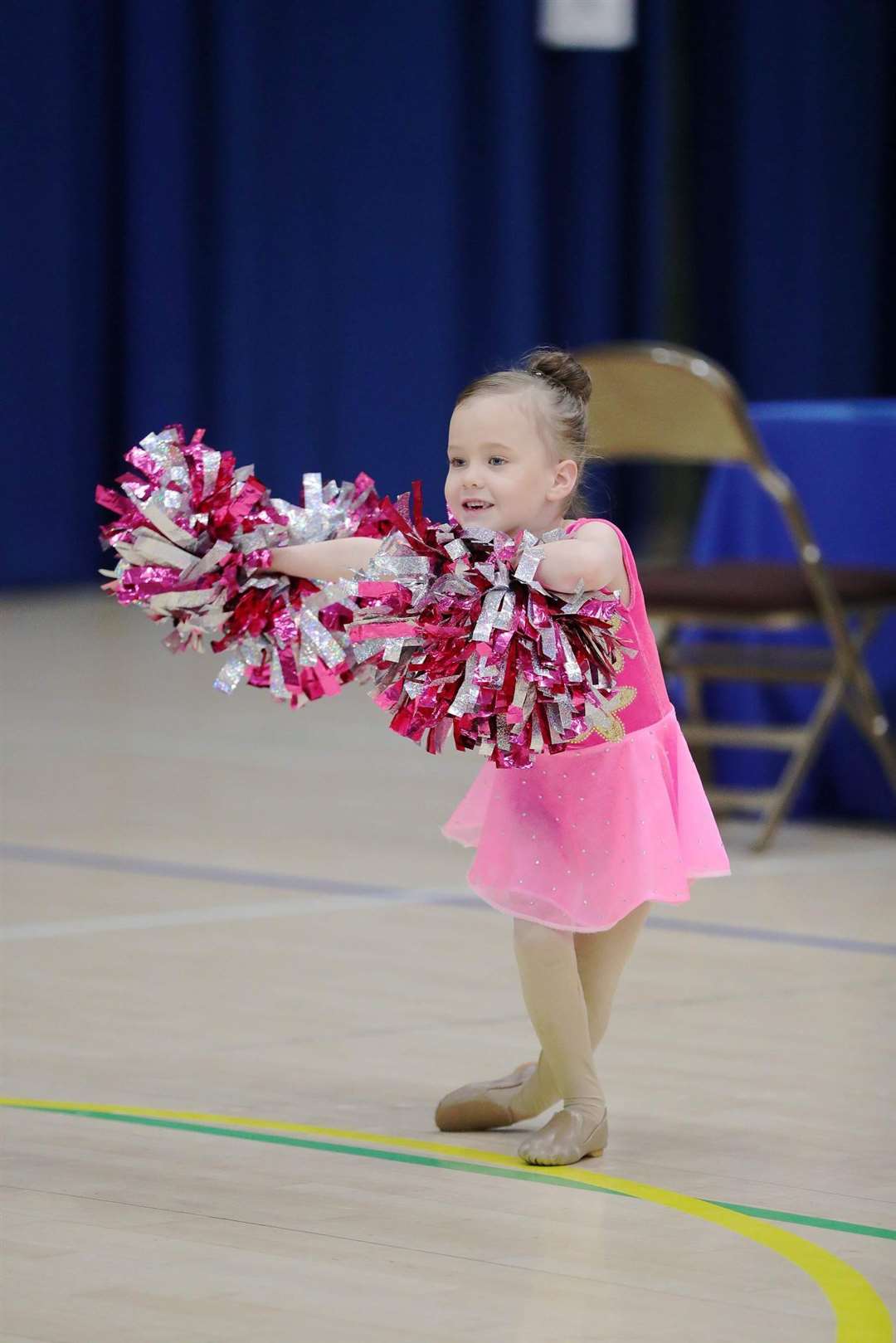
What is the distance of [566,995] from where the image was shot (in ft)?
8.16

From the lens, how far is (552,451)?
8.23 ft

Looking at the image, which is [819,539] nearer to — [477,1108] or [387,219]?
[477,1108]

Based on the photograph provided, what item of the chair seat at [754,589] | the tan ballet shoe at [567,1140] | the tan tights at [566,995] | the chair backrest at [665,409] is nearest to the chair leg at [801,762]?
the chair seat at [754,589]

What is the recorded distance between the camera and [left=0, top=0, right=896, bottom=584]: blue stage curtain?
29.1 ft

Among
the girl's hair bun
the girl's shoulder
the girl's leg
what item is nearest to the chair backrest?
the girl's hair bun

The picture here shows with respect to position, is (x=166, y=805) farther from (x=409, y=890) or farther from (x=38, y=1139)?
(x=38, y=1139)

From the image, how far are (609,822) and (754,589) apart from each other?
Result: 1.98 m

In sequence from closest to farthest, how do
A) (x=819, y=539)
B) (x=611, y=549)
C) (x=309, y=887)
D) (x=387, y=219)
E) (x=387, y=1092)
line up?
(x=611, y=549)
(x=387, y=1092)
(x=309, y=887)
(x=819, y=539)
(x=387, y=219)

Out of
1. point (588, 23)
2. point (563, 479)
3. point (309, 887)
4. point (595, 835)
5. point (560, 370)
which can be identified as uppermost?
point (588, 23)

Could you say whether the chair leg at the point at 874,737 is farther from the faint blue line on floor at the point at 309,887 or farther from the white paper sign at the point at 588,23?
the white paper sign at the point at 588,23

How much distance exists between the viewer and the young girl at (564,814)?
2.48m

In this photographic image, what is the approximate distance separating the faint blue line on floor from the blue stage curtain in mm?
4406

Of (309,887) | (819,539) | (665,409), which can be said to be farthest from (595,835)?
(819,539)

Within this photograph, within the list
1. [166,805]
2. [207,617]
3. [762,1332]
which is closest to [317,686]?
[207,617]
